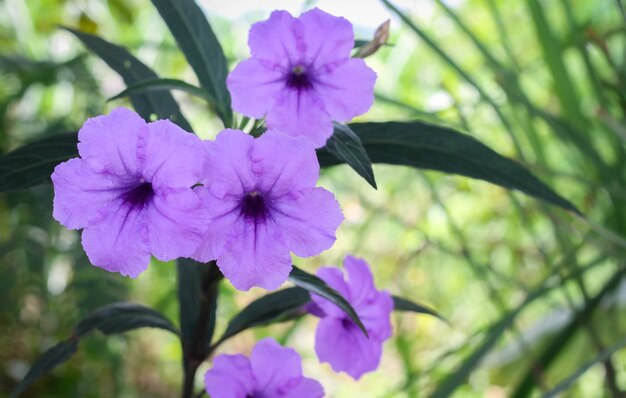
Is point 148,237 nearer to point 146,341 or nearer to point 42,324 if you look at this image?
point 42,324

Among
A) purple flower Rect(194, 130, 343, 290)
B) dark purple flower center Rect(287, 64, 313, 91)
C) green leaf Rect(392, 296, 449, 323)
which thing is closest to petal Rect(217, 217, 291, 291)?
purple flower Rect(194, 130, 343, 290)

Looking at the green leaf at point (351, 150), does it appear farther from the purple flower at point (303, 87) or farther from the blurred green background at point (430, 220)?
the blurred green background at point (430, 220)

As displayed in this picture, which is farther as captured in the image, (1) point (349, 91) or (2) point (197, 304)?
(2) point (197, 304)

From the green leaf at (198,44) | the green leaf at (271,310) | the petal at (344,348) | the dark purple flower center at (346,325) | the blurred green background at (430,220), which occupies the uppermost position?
the blurred green background at (430,220)

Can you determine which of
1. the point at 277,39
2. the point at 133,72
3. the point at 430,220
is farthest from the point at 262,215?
the point at 430,220

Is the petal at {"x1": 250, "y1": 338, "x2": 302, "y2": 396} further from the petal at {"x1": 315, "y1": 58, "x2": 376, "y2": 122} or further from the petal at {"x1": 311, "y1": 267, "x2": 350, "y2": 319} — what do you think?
the petal at {"x1": 315, "y1": 58, "x2": 376, "y2": 122}

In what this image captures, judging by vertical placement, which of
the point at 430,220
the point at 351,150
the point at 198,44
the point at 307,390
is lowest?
the point at 307,390

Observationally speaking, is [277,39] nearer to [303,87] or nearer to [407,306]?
[303,87]

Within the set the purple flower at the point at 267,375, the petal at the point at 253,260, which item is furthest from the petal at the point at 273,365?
the petal at the point at 253,260
